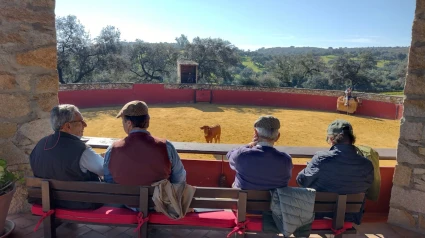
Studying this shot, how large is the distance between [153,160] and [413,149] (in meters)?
2.47

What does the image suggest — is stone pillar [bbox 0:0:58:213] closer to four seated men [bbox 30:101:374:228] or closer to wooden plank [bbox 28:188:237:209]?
four seated men [bbox 30:101:374:228]

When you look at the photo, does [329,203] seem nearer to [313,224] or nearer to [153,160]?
A: [313,224]

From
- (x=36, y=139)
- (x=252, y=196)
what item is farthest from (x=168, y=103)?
(x=252, y=196)

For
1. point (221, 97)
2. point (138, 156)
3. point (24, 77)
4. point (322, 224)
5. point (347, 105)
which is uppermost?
point (24, 77)

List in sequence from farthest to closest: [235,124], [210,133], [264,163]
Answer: [235,124], [210,133], [264,163]

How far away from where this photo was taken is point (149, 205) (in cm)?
218

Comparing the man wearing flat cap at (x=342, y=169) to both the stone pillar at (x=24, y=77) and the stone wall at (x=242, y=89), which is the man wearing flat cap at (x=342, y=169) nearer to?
the stone pillar at (x=24, y=77)

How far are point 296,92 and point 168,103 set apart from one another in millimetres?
8238

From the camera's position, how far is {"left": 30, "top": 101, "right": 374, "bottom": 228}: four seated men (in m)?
2.17

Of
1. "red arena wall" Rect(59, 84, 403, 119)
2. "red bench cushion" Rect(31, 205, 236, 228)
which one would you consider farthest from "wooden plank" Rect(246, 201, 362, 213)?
"red arena wall" Rect(59, 84, 403, 119)

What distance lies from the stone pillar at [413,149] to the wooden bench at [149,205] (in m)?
1.14

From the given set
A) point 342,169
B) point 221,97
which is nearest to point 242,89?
point 221,97

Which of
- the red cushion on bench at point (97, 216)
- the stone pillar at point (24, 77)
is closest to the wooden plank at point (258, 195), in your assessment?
the red cushion on bench at point (97, 216)

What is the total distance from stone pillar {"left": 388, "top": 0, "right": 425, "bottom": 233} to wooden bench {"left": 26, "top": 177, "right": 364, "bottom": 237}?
3.73ft
